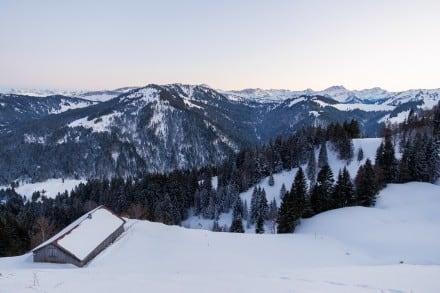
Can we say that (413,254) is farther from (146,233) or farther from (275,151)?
(275,151)

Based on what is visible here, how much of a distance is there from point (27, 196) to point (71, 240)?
16496cm

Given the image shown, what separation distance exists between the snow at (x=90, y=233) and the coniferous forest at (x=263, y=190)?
22.4 meters

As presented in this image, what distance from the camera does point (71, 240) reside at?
37.0 metres

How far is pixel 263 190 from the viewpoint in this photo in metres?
87.8

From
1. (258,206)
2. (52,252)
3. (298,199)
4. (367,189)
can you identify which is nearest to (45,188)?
(258,206)

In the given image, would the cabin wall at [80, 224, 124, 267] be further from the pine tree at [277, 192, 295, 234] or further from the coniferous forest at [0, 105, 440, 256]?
the pine tree at [277, 192, 295, 234]

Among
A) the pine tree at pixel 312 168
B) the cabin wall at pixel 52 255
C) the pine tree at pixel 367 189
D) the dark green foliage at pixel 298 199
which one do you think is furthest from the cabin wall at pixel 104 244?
the pine tree at pixel 312 168

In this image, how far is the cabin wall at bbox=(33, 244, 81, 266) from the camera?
35.5 meters

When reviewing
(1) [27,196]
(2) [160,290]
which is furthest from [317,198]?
(1) [27,196]

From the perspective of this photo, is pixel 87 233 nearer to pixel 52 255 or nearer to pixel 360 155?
pixel 52 255

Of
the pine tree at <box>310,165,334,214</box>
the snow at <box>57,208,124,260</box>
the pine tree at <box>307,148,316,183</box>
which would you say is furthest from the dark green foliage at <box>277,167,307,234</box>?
the pine tree at <box>307,148,316,183</box>

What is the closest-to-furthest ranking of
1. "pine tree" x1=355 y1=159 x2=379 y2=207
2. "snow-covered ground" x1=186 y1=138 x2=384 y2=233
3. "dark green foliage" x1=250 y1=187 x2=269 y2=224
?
"pine tree" x1=355 y1=159 x2=379 y2=207 < "dark green foliage" x1=250 y1=187 x2=269 y2=224 < "snow-covered ground" x1=186 y1=138 x2=384 y2=233

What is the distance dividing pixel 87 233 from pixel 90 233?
1.22 feet

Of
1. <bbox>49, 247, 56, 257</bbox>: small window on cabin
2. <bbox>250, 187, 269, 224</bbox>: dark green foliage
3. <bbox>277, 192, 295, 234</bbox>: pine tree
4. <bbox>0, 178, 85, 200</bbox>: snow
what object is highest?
<bbox>49, 247, 56, 257</bbox>: small window on cabin
